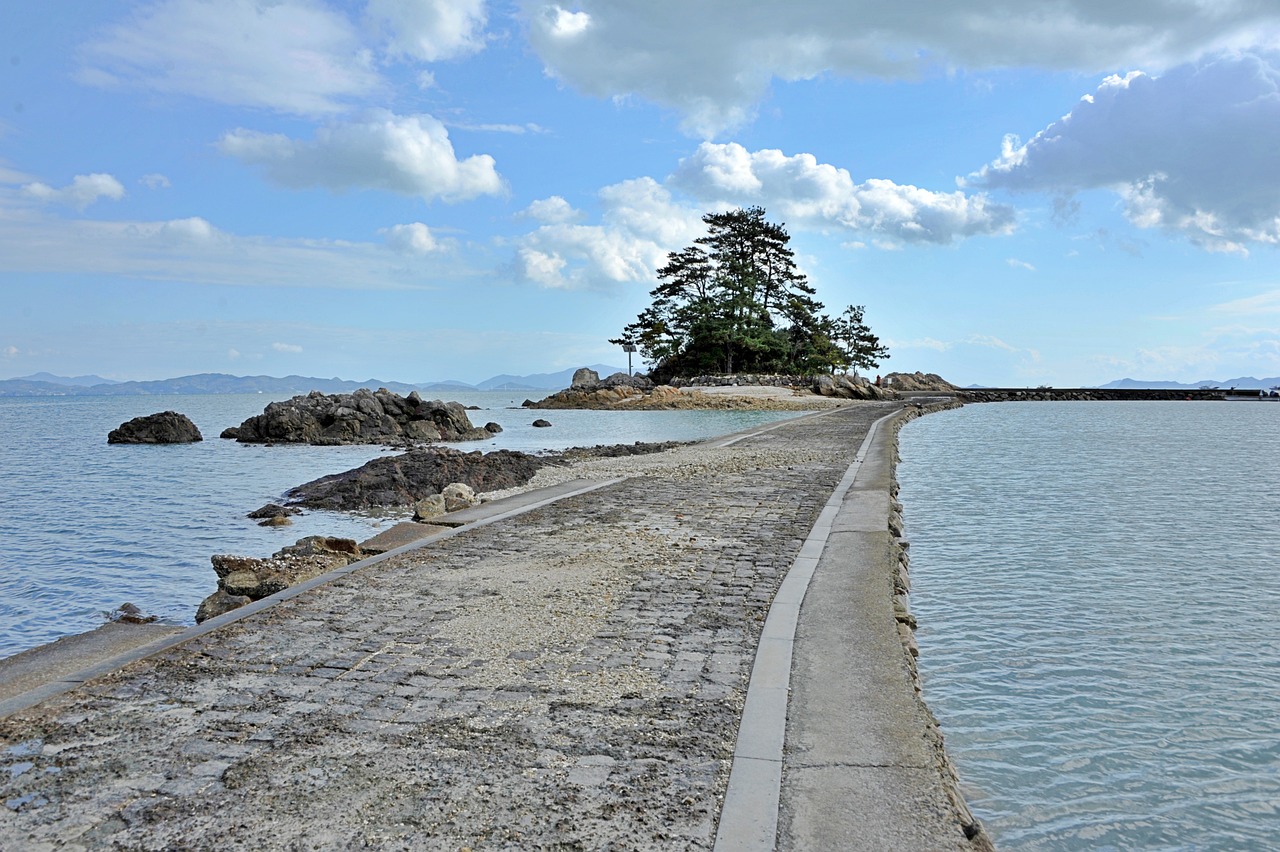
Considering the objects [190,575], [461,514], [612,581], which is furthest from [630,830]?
[190,575]

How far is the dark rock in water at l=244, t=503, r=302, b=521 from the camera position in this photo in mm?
13133

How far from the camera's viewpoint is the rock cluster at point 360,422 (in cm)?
3064

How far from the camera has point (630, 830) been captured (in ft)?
8.39

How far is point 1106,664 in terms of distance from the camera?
5641 millimetres

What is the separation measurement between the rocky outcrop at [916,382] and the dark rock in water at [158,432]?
6140cm

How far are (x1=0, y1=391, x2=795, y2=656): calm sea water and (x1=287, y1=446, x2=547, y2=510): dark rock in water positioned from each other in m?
1.02

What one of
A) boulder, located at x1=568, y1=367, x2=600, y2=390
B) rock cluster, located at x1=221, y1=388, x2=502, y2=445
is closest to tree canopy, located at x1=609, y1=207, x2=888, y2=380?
boulder, located at x1=568, y1=367, x2=600, y2=390

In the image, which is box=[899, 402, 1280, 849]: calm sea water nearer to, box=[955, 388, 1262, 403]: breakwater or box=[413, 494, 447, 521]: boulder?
box=[413, 494, 447, 521]: boulder

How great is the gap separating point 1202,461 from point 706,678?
78.2ft

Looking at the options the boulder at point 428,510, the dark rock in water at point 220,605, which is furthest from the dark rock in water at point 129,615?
the boulder at point 428,510

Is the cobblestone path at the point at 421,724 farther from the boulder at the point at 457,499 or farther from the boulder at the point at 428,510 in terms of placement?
the boulder at the point at 457,499

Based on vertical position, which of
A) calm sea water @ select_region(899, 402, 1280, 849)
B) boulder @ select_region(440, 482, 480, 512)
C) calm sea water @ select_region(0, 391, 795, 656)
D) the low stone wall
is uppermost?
the low stone wall

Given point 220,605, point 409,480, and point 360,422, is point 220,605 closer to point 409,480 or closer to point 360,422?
point 409,480

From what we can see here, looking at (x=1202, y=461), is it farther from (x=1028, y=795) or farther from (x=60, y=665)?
(x=60, y=665)
